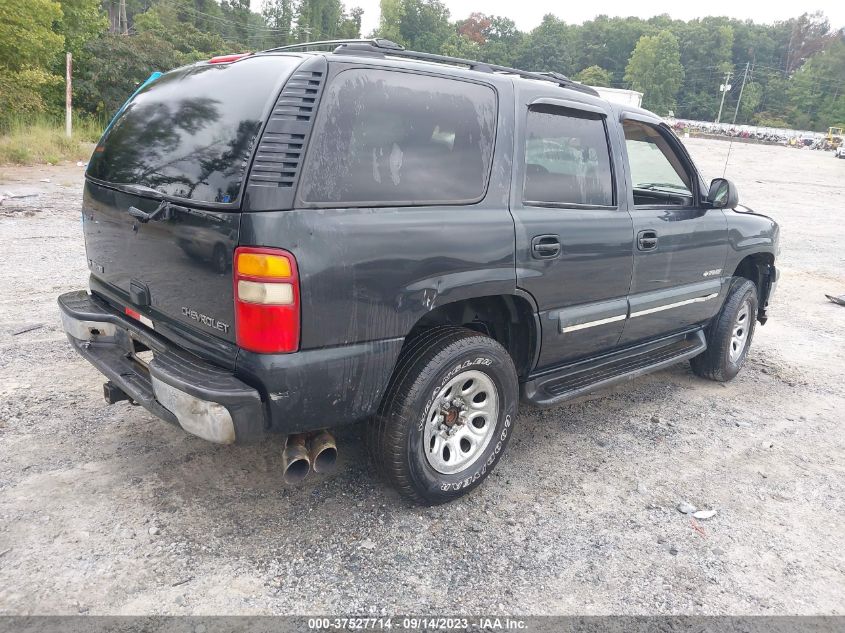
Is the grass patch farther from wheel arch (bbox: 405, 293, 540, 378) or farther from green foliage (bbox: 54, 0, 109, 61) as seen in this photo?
wheel arch (bbox: 405, 293, 540, 378)

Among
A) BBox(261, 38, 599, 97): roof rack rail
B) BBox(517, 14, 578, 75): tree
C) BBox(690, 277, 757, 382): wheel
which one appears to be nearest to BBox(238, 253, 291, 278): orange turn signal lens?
BBox(261, 38, 599, 97): roof rack rail

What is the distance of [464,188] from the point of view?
110 inches

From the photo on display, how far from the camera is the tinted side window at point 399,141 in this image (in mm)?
2367

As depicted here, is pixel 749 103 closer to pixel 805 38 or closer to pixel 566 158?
pixel 805 38

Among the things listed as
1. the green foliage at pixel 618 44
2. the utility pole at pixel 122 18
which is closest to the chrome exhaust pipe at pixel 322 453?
the green foliage at pixel 618 44

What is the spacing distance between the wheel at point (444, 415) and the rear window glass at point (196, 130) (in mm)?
1070

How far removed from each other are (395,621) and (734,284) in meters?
3.80

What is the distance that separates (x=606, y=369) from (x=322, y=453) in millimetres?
1958

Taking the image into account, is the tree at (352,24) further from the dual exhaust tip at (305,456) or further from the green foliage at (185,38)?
the dual exhaust tip at (305,456)

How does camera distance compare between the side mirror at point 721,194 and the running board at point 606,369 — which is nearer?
the running board at point 606,369

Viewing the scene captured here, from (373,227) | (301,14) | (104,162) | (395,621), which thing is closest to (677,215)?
(373,227)

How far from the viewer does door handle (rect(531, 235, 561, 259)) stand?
9.82ft

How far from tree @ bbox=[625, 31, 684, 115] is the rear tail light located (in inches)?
4938

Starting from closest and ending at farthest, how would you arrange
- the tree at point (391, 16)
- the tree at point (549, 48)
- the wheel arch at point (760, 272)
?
1. the wheel arch at point (760, 272)
2. the tree at point (391, 16)
3. the tree at point (549, 48)
